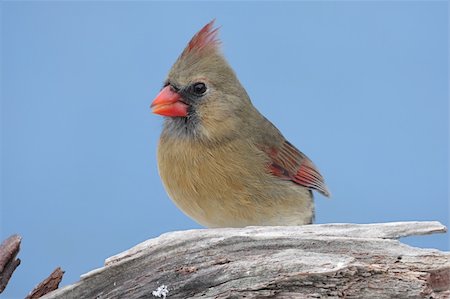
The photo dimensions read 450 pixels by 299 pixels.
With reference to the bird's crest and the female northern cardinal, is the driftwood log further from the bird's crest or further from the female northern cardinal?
the bird's crest

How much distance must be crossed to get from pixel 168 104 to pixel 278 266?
859mm

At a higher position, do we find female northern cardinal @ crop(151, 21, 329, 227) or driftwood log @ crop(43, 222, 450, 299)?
female northern cardinal @ crop(151, 21, 329, 227)

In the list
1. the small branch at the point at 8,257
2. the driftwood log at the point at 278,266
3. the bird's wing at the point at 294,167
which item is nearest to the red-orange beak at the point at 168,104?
the bird's wing at the point at 294,167

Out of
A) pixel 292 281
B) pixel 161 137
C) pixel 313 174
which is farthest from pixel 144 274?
pixel 313 174

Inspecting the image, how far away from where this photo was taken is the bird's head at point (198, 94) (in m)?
2.66

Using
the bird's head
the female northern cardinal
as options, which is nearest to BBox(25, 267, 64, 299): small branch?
the female northern cardinal

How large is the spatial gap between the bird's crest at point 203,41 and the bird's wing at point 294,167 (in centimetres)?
49

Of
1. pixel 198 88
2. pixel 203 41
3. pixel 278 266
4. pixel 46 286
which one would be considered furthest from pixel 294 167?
pixel 46 286

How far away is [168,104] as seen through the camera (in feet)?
8.66

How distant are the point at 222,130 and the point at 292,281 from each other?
81 cm

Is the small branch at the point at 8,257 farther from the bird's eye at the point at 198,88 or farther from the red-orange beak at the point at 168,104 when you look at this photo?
the bird's eye at the point at 198,88

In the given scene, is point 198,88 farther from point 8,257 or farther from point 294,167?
point 8,257

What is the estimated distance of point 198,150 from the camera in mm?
2613

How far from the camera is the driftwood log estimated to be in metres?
2.03
